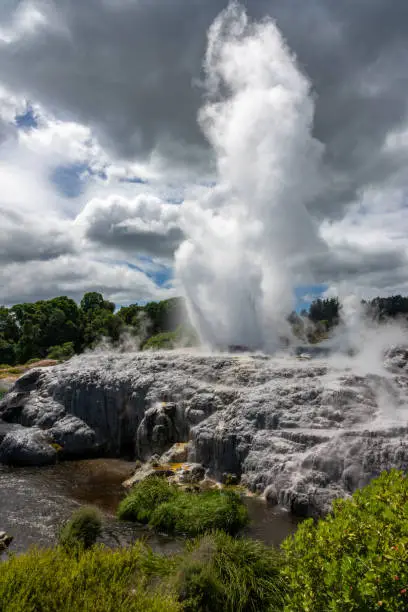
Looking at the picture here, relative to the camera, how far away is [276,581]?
25.5 feet

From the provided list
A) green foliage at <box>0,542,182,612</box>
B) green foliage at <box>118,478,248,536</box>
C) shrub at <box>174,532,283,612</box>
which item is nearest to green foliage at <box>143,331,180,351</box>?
green foliage at <box>118,478,248,536</box>

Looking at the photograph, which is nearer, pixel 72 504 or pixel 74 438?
pixel 72 504

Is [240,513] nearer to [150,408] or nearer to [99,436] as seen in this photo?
[150,408]

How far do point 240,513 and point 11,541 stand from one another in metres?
6.50

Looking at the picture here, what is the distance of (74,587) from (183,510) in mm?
6302

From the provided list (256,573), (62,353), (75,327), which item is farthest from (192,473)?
(75,327)

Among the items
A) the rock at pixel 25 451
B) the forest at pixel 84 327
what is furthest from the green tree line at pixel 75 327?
the rock at pixel 25 451

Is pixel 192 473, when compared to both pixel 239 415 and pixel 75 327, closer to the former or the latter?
pixel 239 415

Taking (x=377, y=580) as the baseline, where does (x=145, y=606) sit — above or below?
below

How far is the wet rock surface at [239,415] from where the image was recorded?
14.8m

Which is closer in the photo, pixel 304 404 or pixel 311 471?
pixel 311 471

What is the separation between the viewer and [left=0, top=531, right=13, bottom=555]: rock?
11.3 metres

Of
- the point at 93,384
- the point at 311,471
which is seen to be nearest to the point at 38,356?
the point at 93,384

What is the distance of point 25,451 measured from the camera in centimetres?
2089
